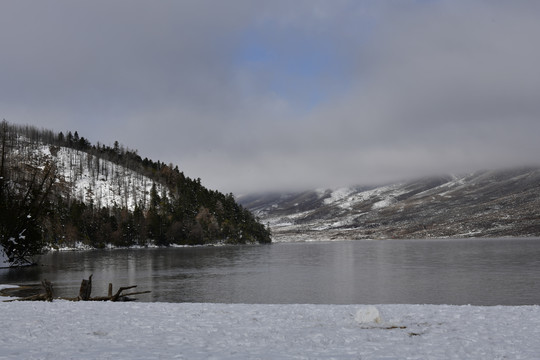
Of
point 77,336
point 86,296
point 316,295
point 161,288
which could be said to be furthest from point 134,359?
point 161,288

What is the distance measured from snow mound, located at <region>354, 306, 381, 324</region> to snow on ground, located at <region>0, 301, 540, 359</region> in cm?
6

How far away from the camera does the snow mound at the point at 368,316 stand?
975 inches

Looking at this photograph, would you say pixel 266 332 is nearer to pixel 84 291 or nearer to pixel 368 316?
pixel 368 316

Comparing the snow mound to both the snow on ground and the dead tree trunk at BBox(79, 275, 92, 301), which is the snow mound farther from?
the dead tree trunk at BBox(79, 275, 92, 301)

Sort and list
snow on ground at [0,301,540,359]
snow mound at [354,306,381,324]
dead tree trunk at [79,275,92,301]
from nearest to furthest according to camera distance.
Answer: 1. snow on ground at [0,301,540,359]
2. snow mound at [354,306,381,324]
3. dead tree trunk at [79,275,92,301]

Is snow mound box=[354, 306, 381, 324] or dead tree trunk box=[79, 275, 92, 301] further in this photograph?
dead tree trunk box=[79, 275, 92, 301]

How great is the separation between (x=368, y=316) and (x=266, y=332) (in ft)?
21.0

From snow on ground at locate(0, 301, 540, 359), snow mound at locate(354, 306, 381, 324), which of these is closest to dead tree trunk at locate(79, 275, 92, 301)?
snow on ground at locate(0, 301, 540, 359)

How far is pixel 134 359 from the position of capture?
633 inches

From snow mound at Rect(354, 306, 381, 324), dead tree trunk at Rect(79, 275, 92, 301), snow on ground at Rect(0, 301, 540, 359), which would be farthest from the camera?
dead tree trunk at Rect(79, 275, 92, 301)

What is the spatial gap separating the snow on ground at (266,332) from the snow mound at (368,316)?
0.06 m

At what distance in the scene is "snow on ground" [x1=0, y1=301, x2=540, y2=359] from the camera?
17500mm

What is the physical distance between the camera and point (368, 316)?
82.0ft

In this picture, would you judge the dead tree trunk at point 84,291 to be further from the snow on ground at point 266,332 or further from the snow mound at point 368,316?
the snow mound at point 368,316
